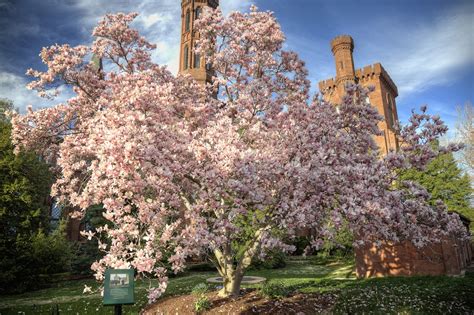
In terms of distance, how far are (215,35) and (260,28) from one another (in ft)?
7.53

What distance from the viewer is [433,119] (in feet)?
32.4

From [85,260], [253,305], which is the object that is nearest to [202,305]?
[253,305]

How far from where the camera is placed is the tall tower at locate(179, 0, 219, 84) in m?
46.8

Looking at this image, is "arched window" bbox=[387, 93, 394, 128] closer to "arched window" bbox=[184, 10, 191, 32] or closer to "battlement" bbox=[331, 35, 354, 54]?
"battlement" bbox=[331, 35, 354, 54]

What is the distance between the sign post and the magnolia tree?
1.32 ft

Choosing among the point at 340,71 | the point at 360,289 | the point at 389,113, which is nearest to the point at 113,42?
the point at 360,289

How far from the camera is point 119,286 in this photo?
23.7 ft

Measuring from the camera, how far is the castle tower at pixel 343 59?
52781mm

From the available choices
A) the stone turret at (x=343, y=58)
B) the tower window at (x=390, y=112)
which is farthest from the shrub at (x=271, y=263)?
the tower window at (x=390, y=112)

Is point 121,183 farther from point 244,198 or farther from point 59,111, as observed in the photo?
point 59,111

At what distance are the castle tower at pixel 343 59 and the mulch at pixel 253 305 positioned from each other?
A: 153ft

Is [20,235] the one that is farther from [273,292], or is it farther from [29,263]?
[273,292]

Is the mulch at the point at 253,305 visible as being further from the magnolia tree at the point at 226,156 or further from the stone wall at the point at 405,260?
the stone wall at the point at 405,260

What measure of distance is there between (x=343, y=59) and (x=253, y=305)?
168 feet
